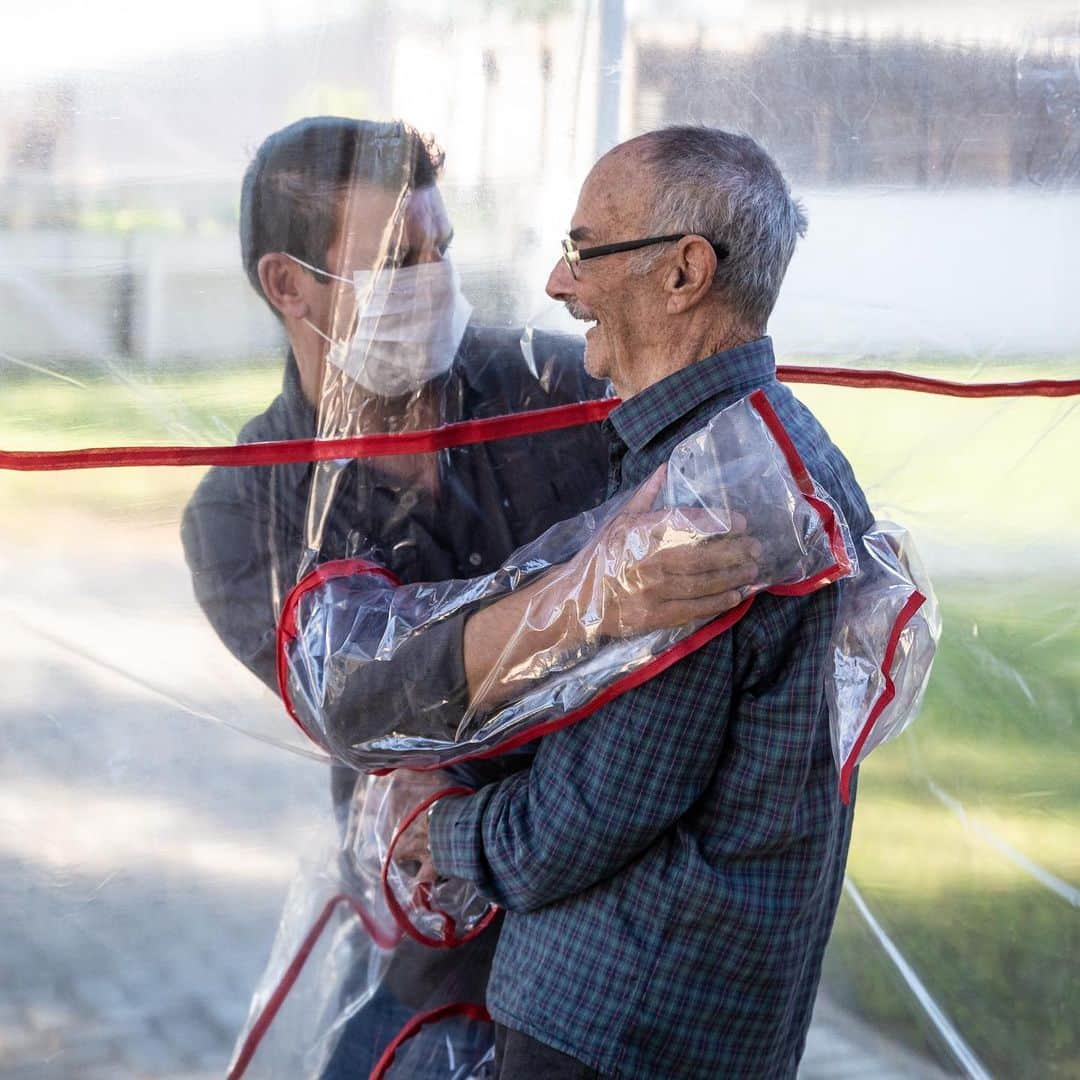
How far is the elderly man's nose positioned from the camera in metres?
1.36

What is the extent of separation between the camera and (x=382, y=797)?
1601 millimetres

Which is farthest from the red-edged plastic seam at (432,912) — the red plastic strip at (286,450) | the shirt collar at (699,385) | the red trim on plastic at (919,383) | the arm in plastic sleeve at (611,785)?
the red trim on plastic at (919,383)

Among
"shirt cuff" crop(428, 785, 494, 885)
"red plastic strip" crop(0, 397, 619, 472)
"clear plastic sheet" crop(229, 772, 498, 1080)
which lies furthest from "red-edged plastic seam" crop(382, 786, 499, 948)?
"red plastic strip" crop(0, 397, 619, 472)

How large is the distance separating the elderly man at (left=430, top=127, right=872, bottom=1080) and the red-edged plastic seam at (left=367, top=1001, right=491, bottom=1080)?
0.33m

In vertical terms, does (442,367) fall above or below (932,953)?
above

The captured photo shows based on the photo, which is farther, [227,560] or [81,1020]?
[81,1020]

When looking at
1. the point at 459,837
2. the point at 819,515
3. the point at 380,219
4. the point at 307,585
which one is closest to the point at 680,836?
the point at 459,837

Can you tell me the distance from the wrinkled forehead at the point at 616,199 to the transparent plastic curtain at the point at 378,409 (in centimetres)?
23

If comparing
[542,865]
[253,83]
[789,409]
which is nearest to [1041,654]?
[789,409]

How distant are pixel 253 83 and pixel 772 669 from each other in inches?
31.5

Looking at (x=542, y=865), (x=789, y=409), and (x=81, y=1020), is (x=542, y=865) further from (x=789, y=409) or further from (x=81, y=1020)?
(x=81, y=1020)

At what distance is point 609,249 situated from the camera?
4.26 feet

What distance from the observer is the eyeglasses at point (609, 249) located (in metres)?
1.26

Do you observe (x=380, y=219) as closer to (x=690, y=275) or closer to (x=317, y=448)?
(x=317, y=448)
